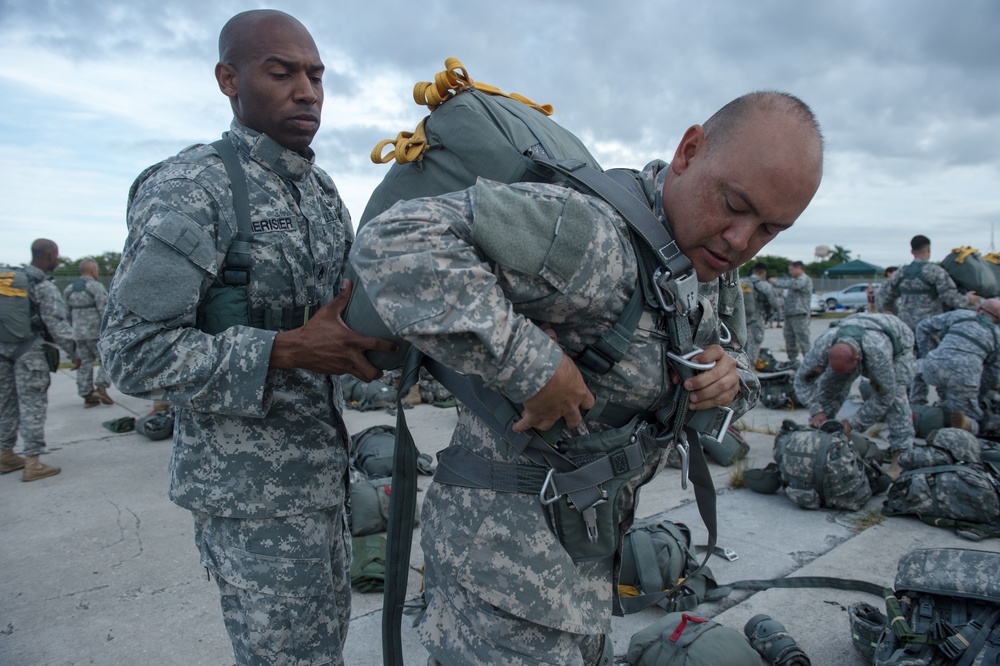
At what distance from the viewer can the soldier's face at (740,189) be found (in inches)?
55.2

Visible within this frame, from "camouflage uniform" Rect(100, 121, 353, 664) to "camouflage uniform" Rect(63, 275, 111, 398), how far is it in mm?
8481

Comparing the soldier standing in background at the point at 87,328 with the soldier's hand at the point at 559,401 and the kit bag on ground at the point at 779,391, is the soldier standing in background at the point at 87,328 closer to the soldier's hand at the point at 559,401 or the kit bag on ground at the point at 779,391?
the kit bag on ground at the point at 779,391

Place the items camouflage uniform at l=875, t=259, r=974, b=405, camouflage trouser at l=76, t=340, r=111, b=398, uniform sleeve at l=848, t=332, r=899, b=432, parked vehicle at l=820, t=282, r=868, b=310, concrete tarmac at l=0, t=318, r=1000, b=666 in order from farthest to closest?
parked vehicle at l=820, t=282, r=868, b=310, camouflage trouser at l=76, t=340, r=111, b=398, camouflage uniform at l=875, t=259, r=974, b=405, uniform sleeve at l=848, t=332, r=899, b=432, concrete tarmac at l=0, t=318, r=1000, b=666

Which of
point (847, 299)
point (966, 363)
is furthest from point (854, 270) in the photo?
point (966, 363)

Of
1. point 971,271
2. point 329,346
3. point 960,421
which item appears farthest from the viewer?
point 971,271

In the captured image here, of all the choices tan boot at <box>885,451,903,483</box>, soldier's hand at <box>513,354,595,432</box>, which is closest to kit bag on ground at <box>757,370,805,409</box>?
tan boot at <box>885,451,903,483</box>

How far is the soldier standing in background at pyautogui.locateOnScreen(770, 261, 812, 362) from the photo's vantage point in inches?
460

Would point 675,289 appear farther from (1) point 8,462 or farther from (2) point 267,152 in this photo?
(1) point 8,462

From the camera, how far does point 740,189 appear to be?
1406mm

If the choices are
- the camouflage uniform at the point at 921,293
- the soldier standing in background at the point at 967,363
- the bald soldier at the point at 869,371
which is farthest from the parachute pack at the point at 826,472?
the camouflage uniform at the point at 921,293

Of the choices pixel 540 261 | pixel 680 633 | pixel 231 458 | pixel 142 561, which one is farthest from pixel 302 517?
pixel 142 561

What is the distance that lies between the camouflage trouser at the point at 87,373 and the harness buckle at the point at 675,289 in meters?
9.46

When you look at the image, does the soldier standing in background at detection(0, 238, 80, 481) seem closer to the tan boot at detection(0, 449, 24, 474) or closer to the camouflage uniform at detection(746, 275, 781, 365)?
the tan boot at detection(0, 449, 24, 474)

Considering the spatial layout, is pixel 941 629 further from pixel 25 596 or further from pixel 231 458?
pixel 25 596
